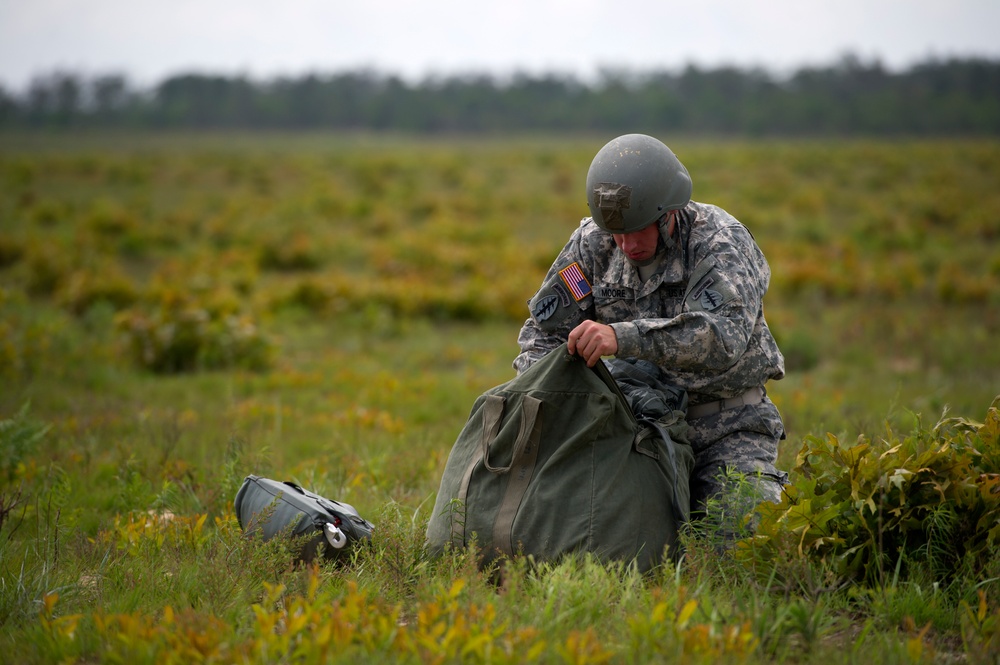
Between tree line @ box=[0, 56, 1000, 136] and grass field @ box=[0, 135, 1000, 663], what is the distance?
5085 centimetres

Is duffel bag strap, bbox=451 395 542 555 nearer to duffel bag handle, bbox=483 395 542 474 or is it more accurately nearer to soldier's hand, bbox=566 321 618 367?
duffel bag handle, bbox=483 395 542 474

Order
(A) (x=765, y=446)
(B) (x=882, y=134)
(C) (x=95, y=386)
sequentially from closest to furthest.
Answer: (A) (x=765, y=446)
(C) (x=95, y=386)
(B) (x=882, y=134)

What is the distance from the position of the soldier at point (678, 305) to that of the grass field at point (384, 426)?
0.40m

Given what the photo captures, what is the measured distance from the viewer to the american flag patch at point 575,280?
3.84 meters

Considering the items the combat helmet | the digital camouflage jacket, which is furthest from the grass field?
the combat helmet

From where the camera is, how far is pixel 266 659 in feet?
7.89

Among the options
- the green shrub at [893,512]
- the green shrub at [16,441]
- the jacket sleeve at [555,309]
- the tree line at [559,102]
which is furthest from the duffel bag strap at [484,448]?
the tree line at [559,102]

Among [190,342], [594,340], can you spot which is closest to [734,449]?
[594,340]

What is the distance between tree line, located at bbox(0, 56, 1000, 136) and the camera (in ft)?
222

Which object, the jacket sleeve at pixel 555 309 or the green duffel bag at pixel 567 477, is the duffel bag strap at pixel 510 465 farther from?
the jacket sleeve at pixel 555 309

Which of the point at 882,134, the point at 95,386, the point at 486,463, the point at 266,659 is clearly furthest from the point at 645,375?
the point at 882,134

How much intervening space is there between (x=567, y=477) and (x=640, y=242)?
1.10 meters

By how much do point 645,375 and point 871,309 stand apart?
903 cm

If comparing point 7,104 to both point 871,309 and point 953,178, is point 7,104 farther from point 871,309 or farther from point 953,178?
point 871,309
